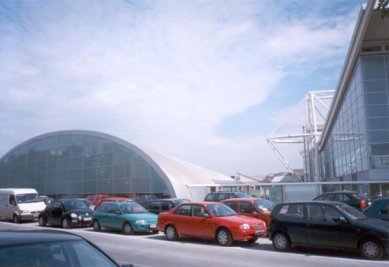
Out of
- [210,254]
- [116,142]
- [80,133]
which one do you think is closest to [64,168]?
[80,133]

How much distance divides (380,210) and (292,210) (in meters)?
3.16

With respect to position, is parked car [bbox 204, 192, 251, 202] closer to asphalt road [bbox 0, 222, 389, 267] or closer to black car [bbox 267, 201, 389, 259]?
asphalt road [bbox 0, 222, 389, 267]

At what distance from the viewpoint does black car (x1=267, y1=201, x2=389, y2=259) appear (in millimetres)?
11445

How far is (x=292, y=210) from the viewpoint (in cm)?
1331

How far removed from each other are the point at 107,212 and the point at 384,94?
23.4m

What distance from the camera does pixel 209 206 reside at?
15.6m

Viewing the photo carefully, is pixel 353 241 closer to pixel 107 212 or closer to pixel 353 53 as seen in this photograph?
pixel 107 212

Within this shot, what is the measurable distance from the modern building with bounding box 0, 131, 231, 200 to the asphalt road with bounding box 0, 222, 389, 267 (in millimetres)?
20587

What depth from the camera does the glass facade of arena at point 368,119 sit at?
105 ft

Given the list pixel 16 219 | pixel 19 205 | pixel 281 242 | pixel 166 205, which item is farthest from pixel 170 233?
pixel 16 219

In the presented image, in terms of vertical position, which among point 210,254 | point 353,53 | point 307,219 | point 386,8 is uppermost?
point 353,53

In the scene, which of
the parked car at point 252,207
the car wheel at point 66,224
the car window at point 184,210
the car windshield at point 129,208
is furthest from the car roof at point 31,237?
the car wheel at point 66,224

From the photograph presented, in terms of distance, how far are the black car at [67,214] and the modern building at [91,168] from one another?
1279cm

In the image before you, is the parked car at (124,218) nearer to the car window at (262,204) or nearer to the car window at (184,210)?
the car window at (184,210)
